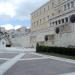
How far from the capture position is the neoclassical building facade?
106ft

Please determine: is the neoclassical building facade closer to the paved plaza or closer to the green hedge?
the green hedge

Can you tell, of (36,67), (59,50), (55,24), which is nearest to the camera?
(36,67)

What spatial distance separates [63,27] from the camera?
34.1m

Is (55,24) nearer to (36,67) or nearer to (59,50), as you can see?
(59,50)

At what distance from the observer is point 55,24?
4953 cm

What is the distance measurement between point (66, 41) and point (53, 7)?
3953cm

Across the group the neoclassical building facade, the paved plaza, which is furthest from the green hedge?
the paved plaza

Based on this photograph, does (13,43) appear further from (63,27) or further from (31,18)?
(63,27)

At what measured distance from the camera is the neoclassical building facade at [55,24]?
106ft

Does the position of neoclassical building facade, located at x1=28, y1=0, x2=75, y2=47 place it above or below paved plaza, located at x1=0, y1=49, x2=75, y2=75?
above

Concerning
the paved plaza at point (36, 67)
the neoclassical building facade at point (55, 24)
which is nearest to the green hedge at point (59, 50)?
the neoclassical building facade at point (55, 24)

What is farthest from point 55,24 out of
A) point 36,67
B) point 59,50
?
point 36,67

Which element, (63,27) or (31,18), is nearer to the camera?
(63,27)

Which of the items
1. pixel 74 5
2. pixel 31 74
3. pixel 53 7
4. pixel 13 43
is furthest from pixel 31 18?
pixel 31 74
